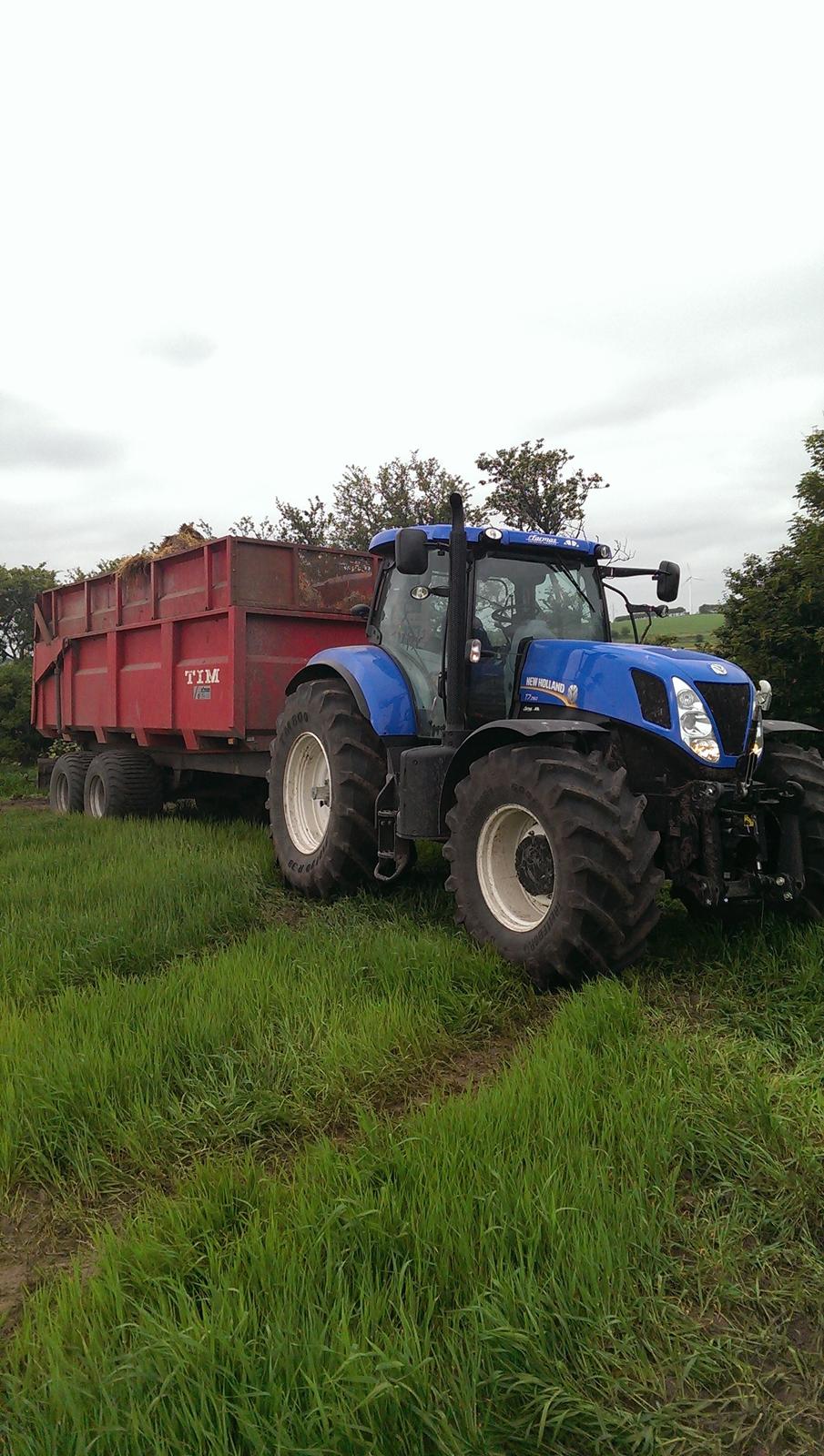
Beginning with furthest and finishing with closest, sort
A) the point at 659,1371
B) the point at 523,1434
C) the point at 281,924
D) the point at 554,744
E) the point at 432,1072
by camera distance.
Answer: the point at 281,924
the point at 554,744
the point at 432,1072
the point at 659,1371
the point at 523,1434

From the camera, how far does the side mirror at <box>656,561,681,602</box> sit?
5.43 m

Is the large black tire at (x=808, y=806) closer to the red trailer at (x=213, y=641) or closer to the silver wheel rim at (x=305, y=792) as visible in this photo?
the silver wheel rim at (x=305, y=792)

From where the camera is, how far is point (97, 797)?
907cm

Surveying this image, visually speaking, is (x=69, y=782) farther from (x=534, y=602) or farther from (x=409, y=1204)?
(x=409, y=1204)

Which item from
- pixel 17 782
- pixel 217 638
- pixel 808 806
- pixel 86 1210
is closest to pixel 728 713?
pixel 808 806

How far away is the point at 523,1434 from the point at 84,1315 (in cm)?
93

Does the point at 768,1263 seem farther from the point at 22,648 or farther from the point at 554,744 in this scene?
the point at 22,648

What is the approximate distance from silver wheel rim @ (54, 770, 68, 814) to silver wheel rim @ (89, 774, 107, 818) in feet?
2.31

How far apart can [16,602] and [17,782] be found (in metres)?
17.9

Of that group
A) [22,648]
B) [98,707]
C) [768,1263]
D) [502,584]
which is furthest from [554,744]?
[22,648]

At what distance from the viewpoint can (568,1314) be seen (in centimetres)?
196

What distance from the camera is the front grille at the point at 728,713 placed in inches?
171

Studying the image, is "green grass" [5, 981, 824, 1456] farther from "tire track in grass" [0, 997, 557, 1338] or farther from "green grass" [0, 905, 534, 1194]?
"green grass" [0, 905, 534, 1194]

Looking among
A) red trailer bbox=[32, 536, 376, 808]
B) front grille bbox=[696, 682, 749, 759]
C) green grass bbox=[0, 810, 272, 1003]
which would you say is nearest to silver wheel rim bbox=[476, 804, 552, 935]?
front grille bbox=[696, 682, 749, 759]
